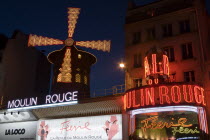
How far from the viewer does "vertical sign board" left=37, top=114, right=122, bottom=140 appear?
1367cm

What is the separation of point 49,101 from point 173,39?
8056 mm

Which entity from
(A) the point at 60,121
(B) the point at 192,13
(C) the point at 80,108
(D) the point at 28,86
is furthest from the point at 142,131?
(D) the point at 28,86

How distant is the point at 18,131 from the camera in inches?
685

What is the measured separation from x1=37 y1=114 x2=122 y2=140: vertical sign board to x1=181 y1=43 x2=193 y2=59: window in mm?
4676

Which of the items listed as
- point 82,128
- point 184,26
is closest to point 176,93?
point 184,26

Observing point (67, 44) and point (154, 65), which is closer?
point (154, 65)

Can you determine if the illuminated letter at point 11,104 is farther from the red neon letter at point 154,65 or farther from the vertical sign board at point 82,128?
the red neon letter at point 154,65

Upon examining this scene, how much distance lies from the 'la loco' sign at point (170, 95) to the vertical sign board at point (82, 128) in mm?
2841

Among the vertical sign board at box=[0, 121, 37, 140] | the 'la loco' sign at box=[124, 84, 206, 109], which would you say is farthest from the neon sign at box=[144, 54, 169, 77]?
the vertical sign board at box=[0, 121, 37, 140]

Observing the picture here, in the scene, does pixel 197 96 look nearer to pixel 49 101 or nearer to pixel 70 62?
pixel 49 101

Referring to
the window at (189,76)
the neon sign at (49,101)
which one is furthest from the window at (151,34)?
the neon sign at (49,101)

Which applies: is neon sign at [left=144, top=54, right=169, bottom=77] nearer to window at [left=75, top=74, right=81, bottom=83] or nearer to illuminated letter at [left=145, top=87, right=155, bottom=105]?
illuminated letter at [left=145, top=87, right=155, bottom=105]

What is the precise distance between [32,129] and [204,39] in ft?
39.2

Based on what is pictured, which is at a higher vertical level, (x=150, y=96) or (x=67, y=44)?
(x=67, y=44)
